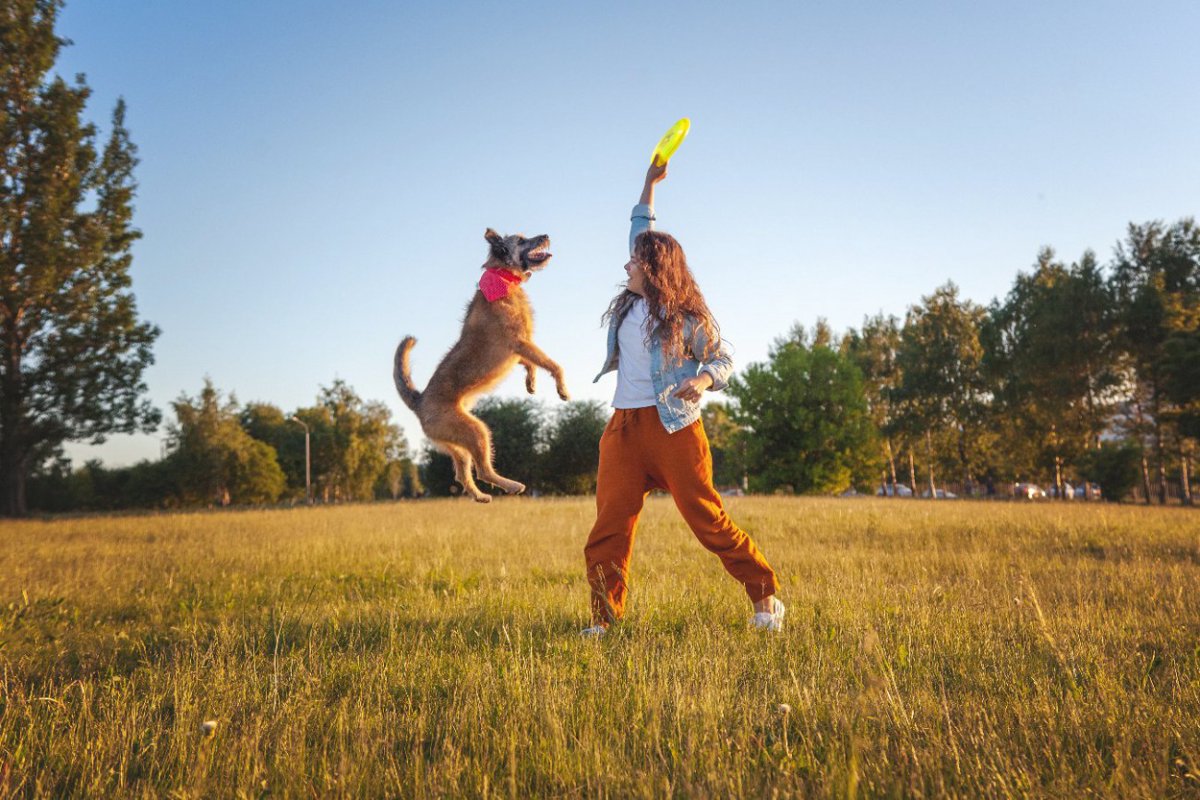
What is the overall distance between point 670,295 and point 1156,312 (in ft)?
130

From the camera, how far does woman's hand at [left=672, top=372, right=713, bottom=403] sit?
4.13 metres

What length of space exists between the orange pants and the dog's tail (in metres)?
1.28

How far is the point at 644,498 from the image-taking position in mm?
4586

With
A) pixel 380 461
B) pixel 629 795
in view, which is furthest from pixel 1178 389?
pixel 380 461

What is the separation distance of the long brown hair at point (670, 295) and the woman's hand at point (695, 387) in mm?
244

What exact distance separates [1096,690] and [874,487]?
2109 inches

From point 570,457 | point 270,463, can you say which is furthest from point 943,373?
point 270,463

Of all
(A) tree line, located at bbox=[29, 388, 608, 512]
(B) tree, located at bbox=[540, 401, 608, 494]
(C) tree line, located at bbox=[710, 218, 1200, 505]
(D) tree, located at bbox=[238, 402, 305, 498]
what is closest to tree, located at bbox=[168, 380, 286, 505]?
(A) tree line, located at bbox=[29, 388, 608, 512]

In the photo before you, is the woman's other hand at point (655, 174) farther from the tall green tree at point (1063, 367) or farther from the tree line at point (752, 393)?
the tall green tree at point (1063, 367)

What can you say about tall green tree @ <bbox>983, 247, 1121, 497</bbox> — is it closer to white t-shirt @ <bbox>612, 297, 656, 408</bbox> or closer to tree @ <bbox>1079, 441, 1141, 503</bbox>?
tree @ <bbox>1079, 441, 1141, 503</bbox>

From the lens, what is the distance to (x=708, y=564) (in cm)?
819

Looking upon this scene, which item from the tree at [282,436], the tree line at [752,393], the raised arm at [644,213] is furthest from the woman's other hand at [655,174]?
the tree at [282,436]

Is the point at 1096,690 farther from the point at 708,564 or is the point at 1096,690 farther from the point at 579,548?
the point at 579,548

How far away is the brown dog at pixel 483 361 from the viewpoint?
12.9ft
